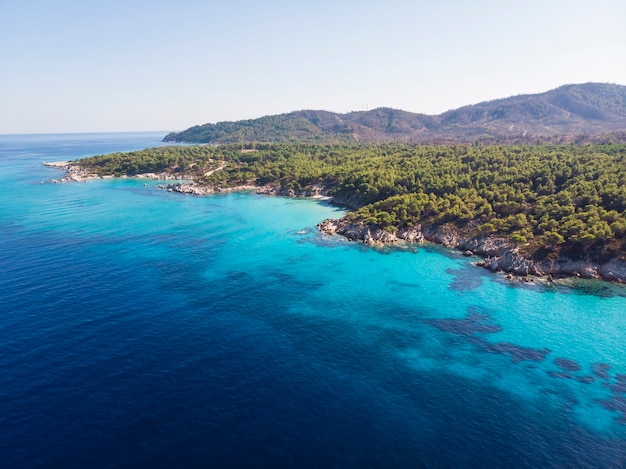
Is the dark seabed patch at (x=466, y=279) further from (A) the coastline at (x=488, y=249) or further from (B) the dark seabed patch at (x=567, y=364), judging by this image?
(B) the dark seabed patch at (x=567, y=364)

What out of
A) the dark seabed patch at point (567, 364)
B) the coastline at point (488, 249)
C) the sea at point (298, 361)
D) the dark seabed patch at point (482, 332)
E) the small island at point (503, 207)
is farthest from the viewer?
the small island at point (503, 207)

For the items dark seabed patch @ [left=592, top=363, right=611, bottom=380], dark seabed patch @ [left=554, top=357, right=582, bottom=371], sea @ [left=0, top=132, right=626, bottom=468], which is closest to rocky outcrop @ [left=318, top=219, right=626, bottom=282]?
sea @ [left=0, top=132, right=626, bottom=468]

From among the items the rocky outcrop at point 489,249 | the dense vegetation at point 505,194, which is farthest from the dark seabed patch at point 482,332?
the dense vegetation at point 505,194

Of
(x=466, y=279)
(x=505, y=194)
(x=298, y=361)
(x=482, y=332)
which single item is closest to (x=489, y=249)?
(x=466, y=279)

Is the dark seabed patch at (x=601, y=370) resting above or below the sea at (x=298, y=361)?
below

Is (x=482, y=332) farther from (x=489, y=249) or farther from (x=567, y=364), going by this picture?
(x=489, y=249)

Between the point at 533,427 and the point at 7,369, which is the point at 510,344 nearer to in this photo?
the point at 533,427
